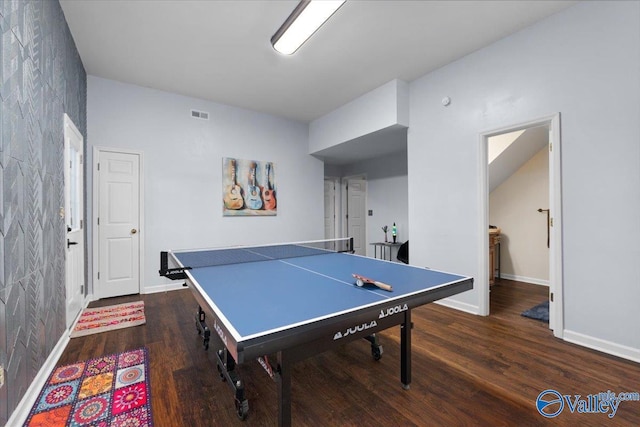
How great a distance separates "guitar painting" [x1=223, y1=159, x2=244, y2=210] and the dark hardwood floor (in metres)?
2.29

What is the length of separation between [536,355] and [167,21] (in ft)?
14.5

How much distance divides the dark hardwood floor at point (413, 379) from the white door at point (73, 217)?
2.06 ft

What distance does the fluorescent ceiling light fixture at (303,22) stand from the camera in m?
2.06

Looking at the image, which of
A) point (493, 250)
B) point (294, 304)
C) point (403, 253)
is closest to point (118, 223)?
point (294, 304)

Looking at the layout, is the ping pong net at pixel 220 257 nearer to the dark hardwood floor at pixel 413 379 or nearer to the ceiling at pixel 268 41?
the dark hardwood floor at pixel 413 379

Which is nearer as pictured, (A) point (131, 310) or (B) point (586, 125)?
(B) point (586, 125)

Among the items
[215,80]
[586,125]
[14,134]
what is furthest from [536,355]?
[215,80]

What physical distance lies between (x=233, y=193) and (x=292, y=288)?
3.59 metres

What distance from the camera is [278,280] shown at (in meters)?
1.71

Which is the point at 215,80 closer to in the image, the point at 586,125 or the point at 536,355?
the point at 586,125

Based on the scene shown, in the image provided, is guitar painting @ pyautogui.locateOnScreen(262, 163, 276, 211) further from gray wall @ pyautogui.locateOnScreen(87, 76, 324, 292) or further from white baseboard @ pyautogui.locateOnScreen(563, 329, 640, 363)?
white baseboard @ pyautogui.locateOnScreen(563, 329, 640, 363)

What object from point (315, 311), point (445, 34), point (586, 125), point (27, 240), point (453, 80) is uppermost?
point (445, 34)

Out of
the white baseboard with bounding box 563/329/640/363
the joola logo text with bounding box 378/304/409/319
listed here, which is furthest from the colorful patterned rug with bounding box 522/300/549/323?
the joola logo text with bounding box 378/304/409/319

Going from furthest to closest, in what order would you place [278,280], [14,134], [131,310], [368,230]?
[368,230] < [131,310] < [278,280] < [14,134]
